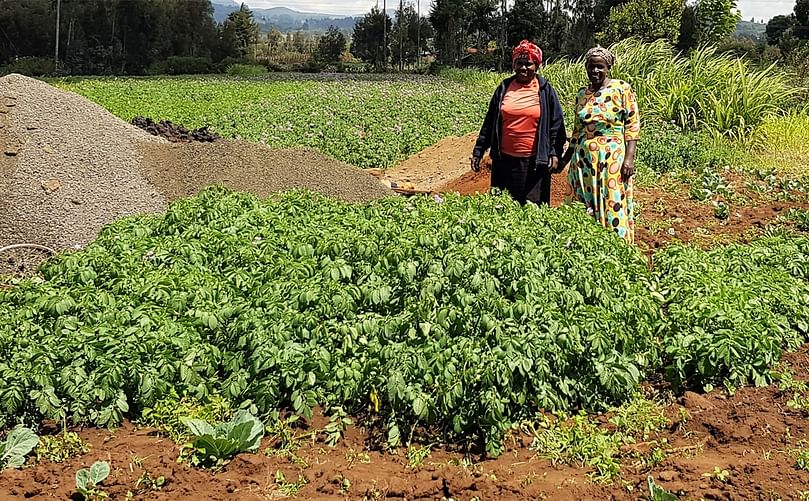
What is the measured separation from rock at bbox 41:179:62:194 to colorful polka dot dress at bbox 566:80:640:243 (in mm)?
4298

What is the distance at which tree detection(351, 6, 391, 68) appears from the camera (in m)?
41.9

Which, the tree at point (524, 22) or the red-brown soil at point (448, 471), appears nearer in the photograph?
the red-brown soil at point (448, 471)

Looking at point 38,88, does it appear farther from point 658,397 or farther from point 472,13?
point 472,13

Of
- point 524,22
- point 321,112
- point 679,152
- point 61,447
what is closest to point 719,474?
point 61,447

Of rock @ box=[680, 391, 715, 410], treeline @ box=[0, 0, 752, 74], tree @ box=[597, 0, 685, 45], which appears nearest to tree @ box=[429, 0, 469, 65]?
treeline @ box=[0, 0, 752, 74]

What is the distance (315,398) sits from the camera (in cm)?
351

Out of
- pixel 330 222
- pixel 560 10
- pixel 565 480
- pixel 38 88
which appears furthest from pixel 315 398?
pixel 560 10

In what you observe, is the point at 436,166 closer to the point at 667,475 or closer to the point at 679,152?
the point at 679,152

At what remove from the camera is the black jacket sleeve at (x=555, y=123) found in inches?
230

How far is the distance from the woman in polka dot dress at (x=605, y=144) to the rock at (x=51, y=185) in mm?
4298

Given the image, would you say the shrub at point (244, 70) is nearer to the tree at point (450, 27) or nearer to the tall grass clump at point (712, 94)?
the tree at point (450, 27)

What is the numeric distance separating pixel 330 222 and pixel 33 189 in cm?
335

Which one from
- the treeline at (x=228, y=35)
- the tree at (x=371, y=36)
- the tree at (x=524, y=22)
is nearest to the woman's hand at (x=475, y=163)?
the treeline at (x=228, y=35)

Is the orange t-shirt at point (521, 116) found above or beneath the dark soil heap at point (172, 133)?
above
